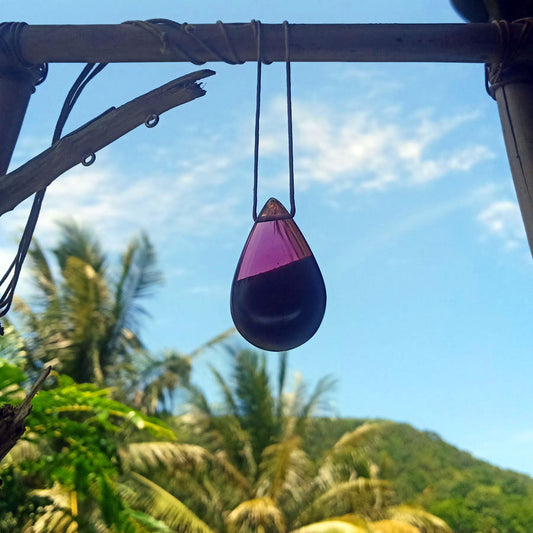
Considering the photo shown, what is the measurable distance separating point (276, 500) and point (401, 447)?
14.0m

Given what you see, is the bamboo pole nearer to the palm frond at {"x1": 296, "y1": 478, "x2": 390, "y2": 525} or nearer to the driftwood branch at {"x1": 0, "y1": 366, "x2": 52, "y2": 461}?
the driftwood branch at {"x1": 0, "y1": 366, "x2": 52, "y2": 461}

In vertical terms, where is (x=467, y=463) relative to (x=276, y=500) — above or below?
above

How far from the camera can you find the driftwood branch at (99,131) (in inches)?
47.8

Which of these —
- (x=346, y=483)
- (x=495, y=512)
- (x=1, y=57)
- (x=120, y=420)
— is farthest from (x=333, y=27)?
(x=495, y=512)

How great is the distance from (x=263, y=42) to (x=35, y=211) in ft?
1.99

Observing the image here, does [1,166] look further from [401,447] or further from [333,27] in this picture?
[401,447]

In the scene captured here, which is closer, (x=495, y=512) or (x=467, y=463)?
(x=495, y=512)

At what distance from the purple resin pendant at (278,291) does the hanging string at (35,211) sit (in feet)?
1.55

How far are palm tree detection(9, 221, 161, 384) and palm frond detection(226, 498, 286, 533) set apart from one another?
298cm

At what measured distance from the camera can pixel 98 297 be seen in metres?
10.7

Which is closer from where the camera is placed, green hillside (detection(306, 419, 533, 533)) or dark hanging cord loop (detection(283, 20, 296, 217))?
dark hanging cord loop (detection(283, 20, 296, 217))

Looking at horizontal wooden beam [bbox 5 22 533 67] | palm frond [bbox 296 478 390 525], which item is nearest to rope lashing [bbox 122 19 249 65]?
horizontal wooden beam [bbox 5 22 533 67]

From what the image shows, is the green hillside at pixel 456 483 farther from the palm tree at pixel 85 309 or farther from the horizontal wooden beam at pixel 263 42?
the horizontal wooden beam at pixel 263 42

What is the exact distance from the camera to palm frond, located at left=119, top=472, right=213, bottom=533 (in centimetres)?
898
